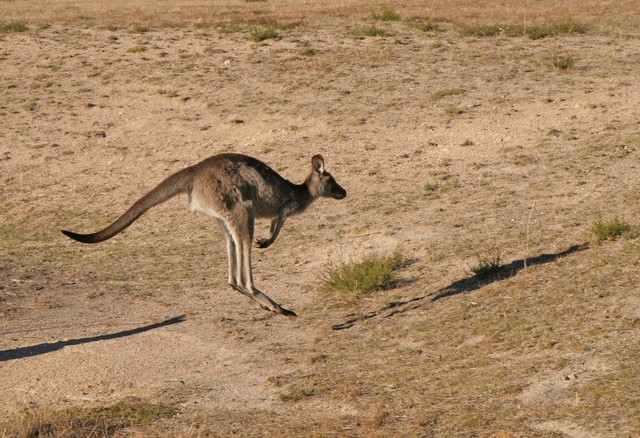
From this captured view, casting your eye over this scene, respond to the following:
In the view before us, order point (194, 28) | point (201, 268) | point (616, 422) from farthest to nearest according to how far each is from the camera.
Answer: point (194, 28) → point (201, 268) → point (616, 422)

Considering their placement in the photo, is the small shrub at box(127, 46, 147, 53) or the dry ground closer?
the dry ground

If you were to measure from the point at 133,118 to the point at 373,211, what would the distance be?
703 centimetres

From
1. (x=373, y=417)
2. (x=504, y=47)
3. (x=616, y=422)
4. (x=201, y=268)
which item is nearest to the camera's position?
(x=616, y=422)

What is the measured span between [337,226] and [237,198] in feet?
13.1

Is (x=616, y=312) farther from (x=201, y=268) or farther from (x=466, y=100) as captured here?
(x=466, y=100)

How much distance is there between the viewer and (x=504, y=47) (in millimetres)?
21734

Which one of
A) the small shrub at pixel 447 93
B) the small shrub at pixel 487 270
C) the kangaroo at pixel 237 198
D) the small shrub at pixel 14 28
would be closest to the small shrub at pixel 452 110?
the small shrub at pixel 447 93

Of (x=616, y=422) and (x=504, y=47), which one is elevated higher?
(x=504, y=47)

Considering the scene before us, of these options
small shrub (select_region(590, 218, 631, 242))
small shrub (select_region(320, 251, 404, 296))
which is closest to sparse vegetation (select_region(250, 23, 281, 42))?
small shrub (select_region(320, 251, 404, 296))

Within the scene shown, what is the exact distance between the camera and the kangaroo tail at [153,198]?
29.9 feet

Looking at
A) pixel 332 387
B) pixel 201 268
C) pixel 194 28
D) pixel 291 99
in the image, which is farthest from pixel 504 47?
pixel 332 387

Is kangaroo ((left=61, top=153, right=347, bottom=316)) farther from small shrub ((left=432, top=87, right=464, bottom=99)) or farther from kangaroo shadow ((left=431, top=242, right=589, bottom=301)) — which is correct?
small shrub ((left=432, top=87, right=464, bottom=99))

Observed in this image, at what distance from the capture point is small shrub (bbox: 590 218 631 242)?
1139 centimetres

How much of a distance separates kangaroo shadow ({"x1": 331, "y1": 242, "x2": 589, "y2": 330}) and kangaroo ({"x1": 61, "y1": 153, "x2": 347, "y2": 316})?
90 cm
